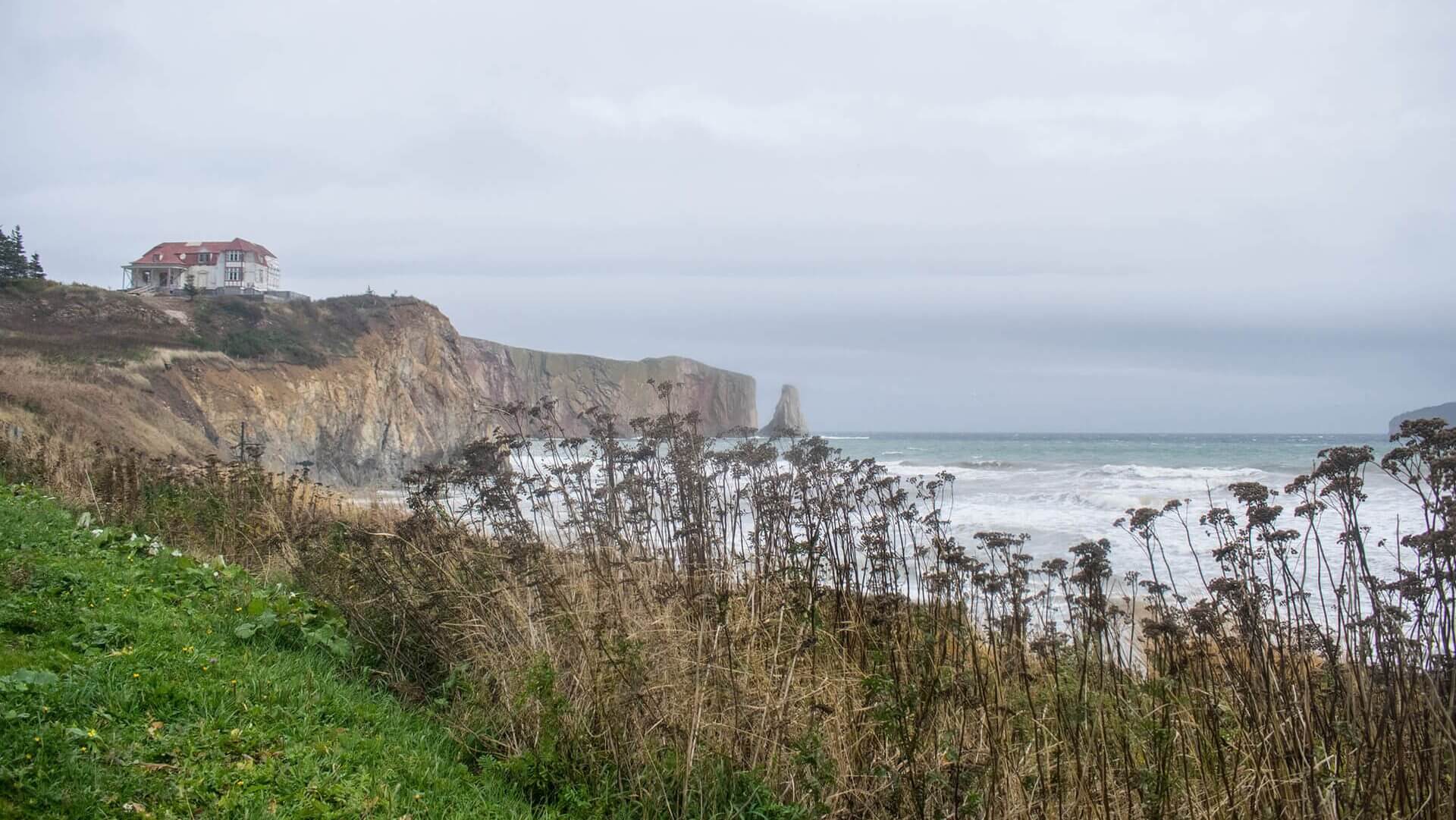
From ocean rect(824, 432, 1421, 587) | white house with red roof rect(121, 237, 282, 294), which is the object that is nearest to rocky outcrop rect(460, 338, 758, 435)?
white house with red roof rect(121, 237, 282, 294)

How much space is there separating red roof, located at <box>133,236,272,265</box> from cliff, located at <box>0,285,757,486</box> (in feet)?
67.2

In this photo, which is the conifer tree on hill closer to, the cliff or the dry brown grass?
the cliff

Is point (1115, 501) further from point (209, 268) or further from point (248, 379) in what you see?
point (209, 268)

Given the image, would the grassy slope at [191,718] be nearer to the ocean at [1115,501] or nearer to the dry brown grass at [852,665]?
the dry brown grass at [852,665]

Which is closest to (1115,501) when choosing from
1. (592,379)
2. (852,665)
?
(852,665)

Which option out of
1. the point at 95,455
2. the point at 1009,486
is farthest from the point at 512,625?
the point at 1009,486

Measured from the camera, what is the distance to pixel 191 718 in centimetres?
360

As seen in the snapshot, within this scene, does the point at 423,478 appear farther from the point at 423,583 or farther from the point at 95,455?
the point at 95,455

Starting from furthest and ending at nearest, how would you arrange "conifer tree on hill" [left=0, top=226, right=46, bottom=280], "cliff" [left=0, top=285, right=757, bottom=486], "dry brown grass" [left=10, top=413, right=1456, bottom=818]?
"conifer tree on hill" [left=0, top=226, right=46, bottom=280], "cliff" [left=0, top=285, right=757, bottom=486], "dry brown grass" [left=10, top=413, right=1456, bottom=818]

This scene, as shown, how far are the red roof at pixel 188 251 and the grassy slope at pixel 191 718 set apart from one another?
220 ft

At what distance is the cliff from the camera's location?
22109mm

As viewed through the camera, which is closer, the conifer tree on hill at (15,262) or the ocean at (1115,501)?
the ocean at (1115,501)

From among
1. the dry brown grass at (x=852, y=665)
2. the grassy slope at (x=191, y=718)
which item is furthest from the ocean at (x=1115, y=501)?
the grassy slope at (x=191, y=718)

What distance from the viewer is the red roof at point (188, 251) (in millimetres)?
63250
